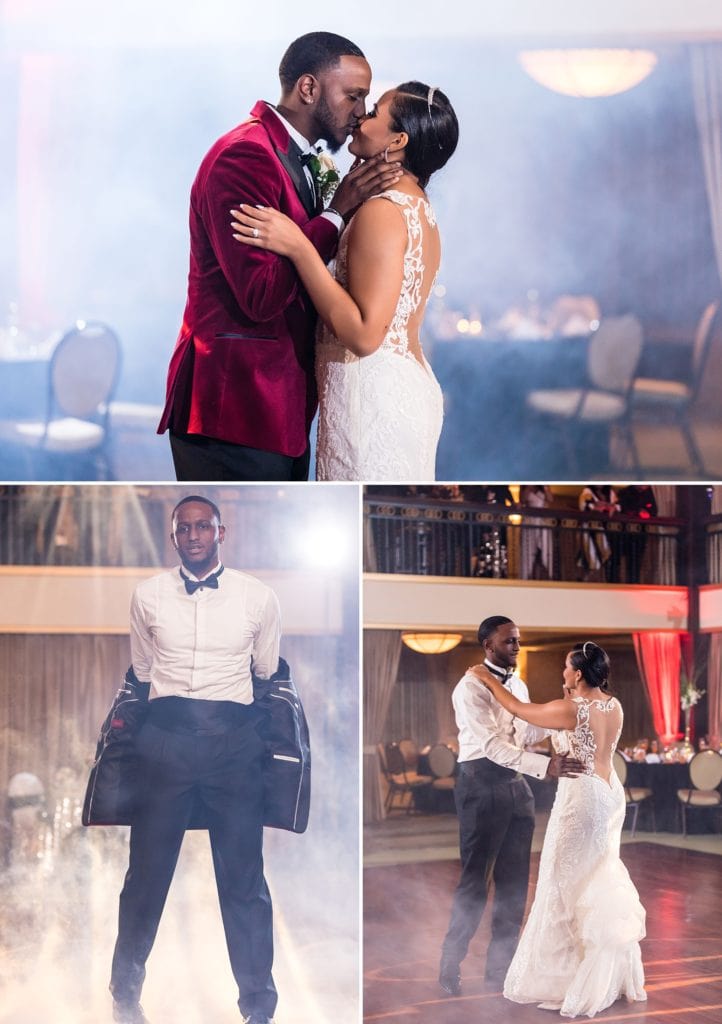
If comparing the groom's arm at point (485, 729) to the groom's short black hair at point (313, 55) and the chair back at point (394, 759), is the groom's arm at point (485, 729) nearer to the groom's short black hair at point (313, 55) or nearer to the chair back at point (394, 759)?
the chair back at point (394, 759)

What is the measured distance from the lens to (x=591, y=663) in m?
2.51

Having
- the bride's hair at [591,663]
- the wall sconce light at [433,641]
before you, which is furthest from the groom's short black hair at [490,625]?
the bride's hair at [591,663]

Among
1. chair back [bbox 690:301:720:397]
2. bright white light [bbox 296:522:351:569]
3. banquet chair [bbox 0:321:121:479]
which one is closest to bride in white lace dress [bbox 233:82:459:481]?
bright white light [bbox 296:522:351:569]

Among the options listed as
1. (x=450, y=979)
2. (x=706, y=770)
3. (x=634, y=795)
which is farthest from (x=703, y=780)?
(x=450, y=979)

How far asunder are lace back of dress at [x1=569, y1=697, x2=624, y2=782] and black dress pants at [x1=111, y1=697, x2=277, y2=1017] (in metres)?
0.72

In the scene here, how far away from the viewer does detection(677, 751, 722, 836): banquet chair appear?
2.46m

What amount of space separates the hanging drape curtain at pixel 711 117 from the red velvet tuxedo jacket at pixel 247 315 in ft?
6.58

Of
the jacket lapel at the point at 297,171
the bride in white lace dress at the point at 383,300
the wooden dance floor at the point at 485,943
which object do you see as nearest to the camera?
the wooden dance floor at the point at 485,943

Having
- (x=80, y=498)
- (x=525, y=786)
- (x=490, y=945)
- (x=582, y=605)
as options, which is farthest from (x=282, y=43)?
(x=490, y=945)

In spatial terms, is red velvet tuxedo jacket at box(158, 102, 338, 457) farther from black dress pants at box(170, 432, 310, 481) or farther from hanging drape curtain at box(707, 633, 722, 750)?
hanging drape curtain at box(707, 633, 722, 750)

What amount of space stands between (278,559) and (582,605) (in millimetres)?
689

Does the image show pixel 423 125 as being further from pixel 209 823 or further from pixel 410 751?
pixel 209 823

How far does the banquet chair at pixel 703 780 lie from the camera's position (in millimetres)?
2463

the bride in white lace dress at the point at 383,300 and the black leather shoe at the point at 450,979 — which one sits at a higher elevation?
the bride in white lace dress at the point at 383,300
